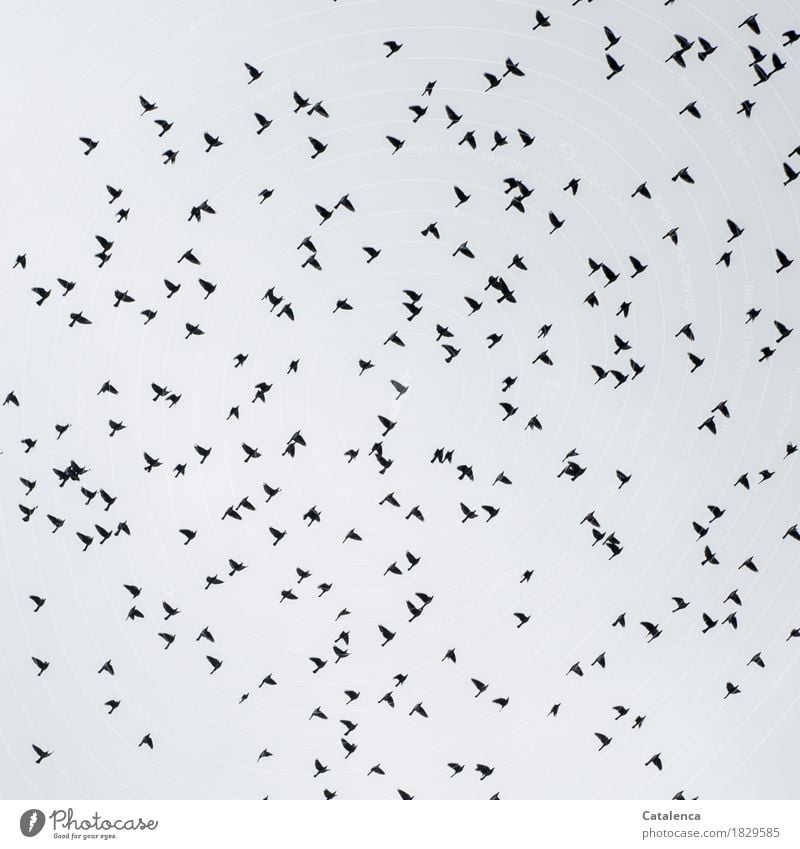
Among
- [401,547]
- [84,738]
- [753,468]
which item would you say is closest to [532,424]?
[753,468]

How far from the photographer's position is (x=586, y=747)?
6756cm

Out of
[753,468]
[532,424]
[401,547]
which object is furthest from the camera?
[401,547]

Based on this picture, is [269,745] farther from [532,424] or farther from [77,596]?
[532,424]

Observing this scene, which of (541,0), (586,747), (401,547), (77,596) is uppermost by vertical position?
(541,0)

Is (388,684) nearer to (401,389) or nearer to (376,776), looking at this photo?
(376,776)

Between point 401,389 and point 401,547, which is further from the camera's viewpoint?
point 401,547

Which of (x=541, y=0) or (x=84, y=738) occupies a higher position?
(x=541, y=0)

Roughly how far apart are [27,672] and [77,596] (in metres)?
4.34

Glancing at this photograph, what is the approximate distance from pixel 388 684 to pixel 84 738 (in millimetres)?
13734

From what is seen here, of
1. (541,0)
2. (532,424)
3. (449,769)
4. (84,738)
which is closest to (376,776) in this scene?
Result: (449,769)

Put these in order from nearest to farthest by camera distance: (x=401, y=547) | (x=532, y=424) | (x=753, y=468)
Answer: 1. (x=532, y=424)
2. (x=753, y=468)
3. (x=401, y=547)
